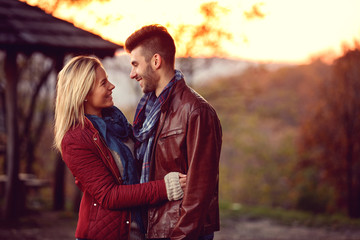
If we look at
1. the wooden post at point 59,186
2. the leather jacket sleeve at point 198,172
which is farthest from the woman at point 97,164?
the wooden post at point 59,186

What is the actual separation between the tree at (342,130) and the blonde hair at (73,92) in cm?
1001

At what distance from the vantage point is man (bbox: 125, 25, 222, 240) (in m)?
2.70

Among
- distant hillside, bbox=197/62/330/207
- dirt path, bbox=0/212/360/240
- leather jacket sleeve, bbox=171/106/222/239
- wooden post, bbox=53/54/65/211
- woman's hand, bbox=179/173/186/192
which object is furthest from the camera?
distant hillside, bbox=197/62/330/207

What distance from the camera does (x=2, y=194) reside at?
1152 centimetres

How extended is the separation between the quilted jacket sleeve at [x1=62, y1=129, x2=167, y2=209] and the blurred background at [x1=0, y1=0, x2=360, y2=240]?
2.02 m

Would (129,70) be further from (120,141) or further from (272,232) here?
(120,141)

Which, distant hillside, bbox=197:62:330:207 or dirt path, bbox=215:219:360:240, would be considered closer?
dirt path, bbox=215:219:360:240

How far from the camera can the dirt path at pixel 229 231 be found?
7957 mm

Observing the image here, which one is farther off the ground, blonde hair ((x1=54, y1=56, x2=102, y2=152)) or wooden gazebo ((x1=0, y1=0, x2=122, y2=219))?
wooden gazebo ((x1=0, y1=0, x2=122, y2=219))

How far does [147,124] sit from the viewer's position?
9.81 ft

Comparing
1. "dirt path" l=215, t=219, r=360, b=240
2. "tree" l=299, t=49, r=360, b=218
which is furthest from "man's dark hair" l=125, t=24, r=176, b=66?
"tree" l=299, t=49, r=360, b=218

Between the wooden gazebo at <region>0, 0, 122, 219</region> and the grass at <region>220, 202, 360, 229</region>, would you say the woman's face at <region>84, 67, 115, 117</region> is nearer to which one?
the wooden gazebo at <region>0, 0, 122, 219</region>

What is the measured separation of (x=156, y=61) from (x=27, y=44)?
234 inches

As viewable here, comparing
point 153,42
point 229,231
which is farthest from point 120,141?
point 229,231
